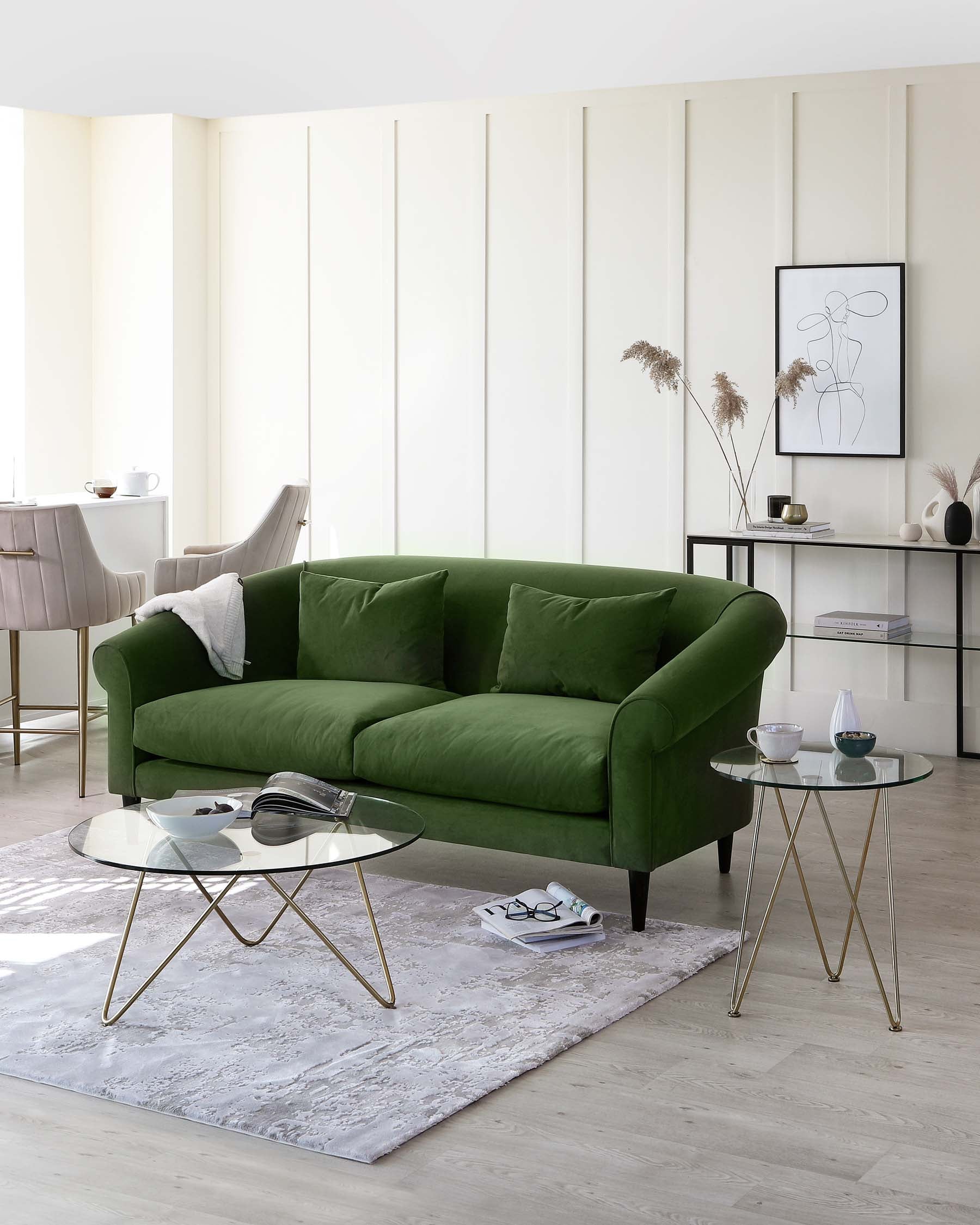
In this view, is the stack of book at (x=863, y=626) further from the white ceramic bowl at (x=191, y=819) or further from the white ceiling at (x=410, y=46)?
the white ceiling at (x=410, y=46)

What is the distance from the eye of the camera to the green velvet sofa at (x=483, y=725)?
3490 millimetres

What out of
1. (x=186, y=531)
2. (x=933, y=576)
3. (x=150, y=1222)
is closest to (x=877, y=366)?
(x=933, y=576)

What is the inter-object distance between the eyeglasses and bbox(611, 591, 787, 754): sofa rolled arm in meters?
0.46

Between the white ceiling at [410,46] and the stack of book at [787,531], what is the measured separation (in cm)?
520

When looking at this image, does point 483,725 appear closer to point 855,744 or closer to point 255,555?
point 855,744

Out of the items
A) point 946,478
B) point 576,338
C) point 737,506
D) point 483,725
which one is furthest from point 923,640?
point 483,725

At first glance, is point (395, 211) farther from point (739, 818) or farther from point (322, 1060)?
point (322, 1060)

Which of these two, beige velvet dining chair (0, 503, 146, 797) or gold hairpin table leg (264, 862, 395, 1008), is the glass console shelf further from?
gold hairpin table leg (264, 862, 395, 1008)

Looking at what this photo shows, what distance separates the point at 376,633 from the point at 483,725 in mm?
811

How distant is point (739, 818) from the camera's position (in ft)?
12.8

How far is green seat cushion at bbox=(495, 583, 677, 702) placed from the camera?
4.05 meters

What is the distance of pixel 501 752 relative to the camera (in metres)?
3.65

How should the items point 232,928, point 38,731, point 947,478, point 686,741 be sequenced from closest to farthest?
point 232,928, point 686,741, point 38,731, point 947,478

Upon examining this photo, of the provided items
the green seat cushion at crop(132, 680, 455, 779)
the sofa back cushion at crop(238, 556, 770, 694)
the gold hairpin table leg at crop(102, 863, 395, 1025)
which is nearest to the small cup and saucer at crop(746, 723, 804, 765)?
the gold hairpin table leg at crop(102, 863, 395, 1025)
